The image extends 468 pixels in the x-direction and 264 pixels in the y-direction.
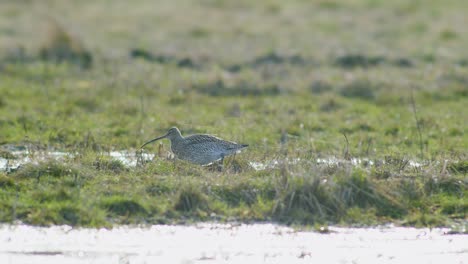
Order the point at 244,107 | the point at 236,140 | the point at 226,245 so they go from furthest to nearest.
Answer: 1. the point at 244,107
2. the point at 236,140
3. the point at 226,245

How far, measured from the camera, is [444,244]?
32.7 ft

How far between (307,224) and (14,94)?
9.64 metres

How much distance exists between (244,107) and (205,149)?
502 cm

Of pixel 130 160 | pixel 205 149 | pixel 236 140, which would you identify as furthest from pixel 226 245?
pixel 236 140

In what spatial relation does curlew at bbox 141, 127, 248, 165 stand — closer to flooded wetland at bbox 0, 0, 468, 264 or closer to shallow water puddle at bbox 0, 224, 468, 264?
flooded wetland at bbox 0, 0, 468, 264

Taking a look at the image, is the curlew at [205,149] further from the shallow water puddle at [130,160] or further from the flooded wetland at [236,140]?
the shallow water puddle at [130,160]

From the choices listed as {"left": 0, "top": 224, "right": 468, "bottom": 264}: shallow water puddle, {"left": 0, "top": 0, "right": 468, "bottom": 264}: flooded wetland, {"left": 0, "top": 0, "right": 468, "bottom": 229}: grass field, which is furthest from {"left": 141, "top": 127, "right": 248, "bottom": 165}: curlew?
{"left": 0, "top": 224, "right": 468, "bottom": 264}: shallow water puddle

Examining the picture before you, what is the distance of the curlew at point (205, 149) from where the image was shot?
42.2 feet

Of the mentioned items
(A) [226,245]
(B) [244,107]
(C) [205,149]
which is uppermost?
(A) [226,245]

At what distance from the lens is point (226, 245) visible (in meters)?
9.79

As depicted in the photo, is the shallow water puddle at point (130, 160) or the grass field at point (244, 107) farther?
the shallow water puddle at point (130, 160)

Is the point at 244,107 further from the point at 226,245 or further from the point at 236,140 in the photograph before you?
the point at 226,245

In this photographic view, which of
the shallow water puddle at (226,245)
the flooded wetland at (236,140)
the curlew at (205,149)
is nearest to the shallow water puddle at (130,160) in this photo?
the flooded wetland at (236,140)

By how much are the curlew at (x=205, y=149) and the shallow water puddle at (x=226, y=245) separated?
99.8 inches
